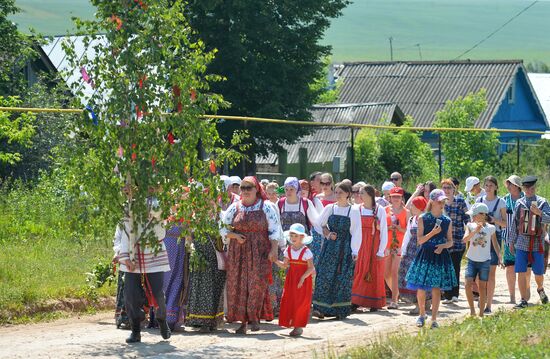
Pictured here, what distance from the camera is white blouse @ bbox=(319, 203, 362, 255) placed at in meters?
14.6

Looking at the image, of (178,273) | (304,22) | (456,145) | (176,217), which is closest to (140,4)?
(176,217)

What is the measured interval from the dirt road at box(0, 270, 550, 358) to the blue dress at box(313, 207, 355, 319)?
212 millimetres

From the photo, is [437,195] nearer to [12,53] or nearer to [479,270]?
[479,270]

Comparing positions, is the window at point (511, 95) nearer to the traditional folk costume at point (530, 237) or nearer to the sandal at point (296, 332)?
the traditional folk costume at point (530, 237)

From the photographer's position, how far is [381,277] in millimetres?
15406

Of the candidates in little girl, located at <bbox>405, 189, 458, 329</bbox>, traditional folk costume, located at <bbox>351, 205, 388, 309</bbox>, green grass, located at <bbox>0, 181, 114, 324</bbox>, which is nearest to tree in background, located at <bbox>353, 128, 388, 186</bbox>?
green grass, located at <bbox>0, 181, 114, 324</bbox>

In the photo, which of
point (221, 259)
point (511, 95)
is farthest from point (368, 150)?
point (511, 95)

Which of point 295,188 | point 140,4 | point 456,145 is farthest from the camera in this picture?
point 456,145

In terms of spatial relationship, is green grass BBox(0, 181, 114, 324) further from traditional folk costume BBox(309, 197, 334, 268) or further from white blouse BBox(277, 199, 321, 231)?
traditional folk costume BBox(309, 197, 334, 268)

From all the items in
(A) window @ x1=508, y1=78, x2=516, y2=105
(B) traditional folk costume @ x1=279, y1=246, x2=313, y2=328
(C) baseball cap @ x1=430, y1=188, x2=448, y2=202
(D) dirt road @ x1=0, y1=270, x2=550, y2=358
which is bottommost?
(D) dirt road @ x1=0, y1=270, x2=550, y2=358

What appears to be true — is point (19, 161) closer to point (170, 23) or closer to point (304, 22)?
point (170, 23)

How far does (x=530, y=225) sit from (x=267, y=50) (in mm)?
15842

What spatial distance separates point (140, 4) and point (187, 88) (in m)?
0.96

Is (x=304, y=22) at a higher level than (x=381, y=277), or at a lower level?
higher
